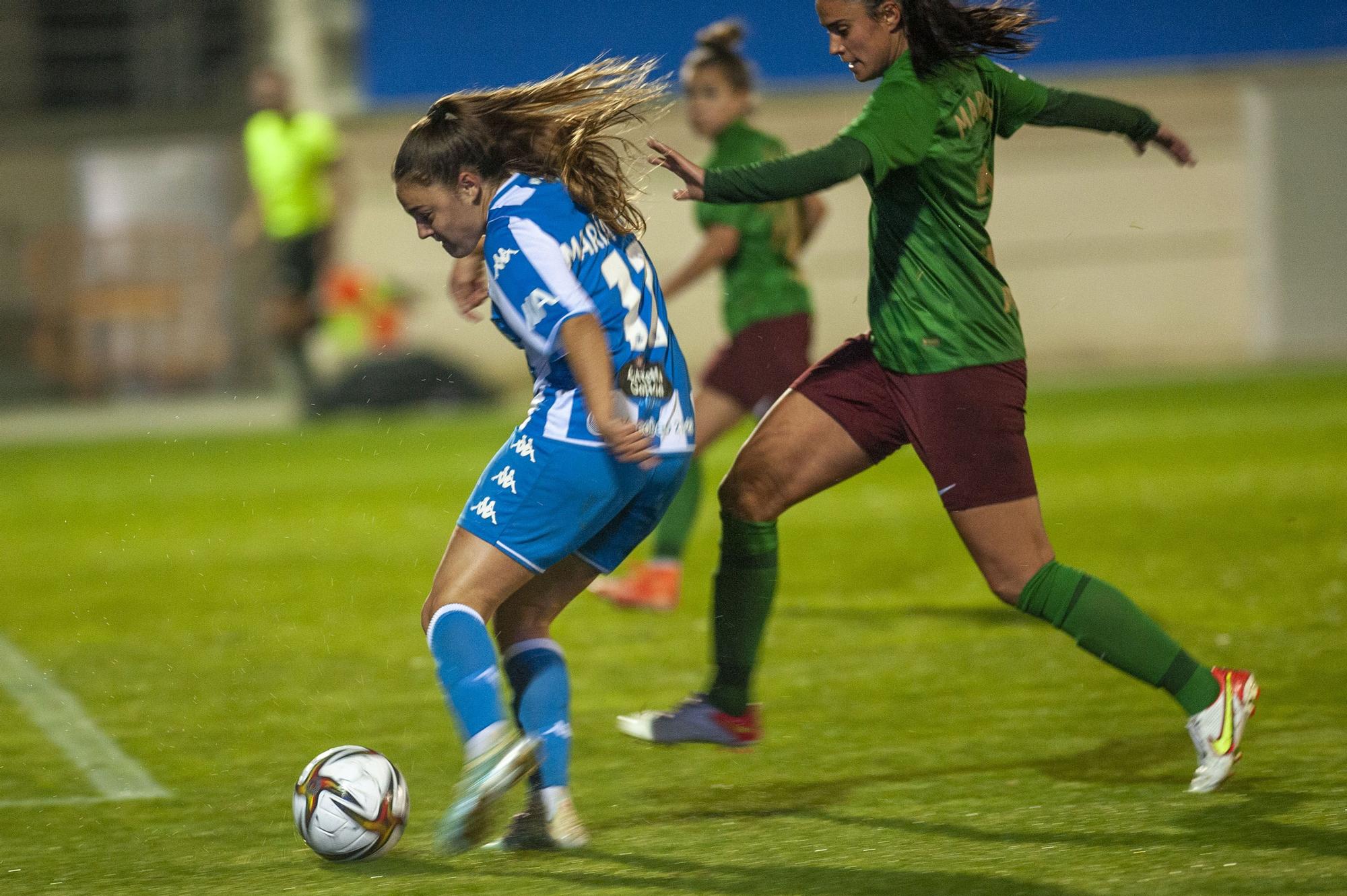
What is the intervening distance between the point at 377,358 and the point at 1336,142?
492 inches

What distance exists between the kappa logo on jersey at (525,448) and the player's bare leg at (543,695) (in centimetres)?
36

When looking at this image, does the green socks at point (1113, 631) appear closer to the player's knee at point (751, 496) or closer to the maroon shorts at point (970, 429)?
the maroon shorts at point (970, 429)

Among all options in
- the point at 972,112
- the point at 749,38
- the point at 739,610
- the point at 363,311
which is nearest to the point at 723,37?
the point at 972,112

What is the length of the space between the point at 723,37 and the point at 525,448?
3504mm

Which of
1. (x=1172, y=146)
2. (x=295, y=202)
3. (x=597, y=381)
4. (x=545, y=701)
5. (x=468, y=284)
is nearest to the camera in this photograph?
(x=597, y=381)

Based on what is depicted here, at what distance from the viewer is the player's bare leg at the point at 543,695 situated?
12.6 feet

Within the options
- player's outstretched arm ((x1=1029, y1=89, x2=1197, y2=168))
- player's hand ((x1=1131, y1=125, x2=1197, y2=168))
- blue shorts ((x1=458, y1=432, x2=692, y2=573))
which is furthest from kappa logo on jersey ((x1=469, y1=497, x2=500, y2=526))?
player's hand ((x1=1131, y1=125, x2=1197, y2=168))

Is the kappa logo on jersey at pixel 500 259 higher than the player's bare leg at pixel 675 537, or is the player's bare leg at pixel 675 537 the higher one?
the kappa logo on jersey at pixel 500 259

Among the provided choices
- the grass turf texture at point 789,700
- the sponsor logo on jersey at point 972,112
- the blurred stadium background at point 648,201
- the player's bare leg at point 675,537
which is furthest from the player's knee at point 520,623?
the blurred stadium background at point 648,201

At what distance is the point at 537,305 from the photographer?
3.57 m

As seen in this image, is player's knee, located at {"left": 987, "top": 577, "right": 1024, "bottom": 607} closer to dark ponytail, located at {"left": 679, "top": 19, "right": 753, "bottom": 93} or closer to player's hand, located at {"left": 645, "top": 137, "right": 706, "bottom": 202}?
player's hand, located at {"left": 645, "top": 137, "right": 706, "bottom": 202}

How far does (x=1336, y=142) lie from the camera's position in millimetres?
22250

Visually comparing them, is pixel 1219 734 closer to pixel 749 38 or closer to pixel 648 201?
pixel 648 201

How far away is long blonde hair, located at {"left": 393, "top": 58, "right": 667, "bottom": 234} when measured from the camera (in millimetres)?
3715
